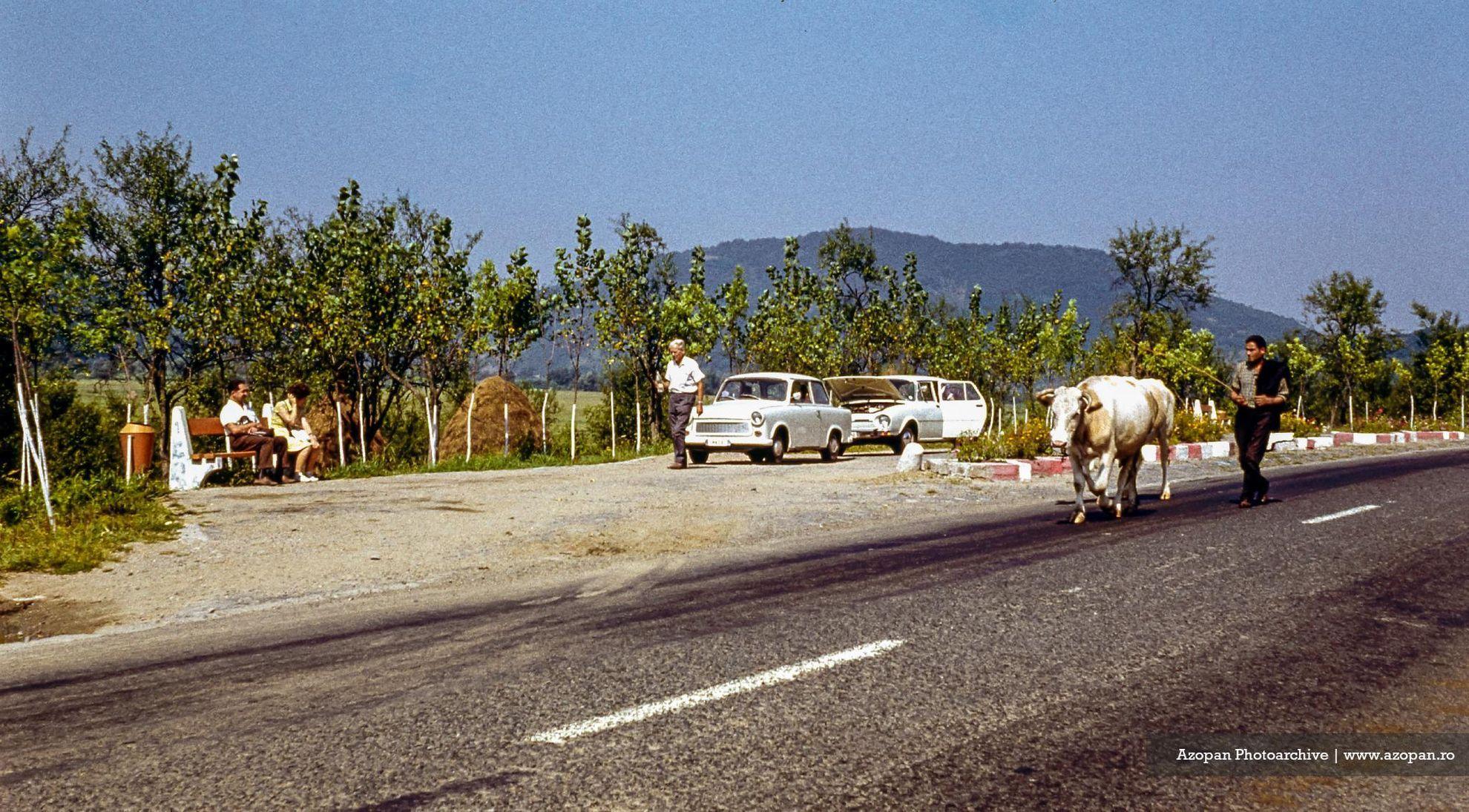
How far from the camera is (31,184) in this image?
32031 millimetres

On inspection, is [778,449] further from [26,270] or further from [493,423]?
[26,270]

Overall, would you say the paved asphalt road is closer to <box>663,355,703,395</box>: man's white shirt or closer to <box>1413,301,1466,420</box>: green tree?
<box>663,355,703,395</box>: man's white shirt

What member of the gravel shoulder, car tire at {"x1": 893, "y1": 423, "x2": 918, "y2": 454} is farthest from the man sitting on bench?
car tire at {"x1": 893, "y1": 423, "x2": 918, "y2": 454}

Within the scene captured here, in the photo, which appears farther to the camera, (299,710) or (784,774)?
(299,710)

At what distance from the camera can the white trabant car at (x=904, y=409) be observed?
28.2 meters

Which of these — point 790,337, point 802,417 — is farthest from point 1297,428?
point 790,337

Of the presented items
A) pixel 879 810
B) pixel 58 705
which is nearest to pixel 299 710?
pixel 58 705

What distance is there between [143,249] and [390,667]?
31.2 meters

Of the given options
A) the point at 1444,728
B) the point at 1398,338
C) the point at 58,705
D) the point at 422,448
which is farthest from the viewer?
the point at 1398,338

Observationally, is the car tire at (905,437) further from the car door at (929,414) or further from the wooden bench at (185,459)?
the wooden bench at (185,459)

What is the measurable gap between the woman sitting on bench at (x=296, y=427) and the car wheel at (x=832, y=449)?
36.7ft

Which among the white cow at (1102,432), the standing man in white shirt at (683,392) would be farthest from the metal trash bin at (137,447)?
the white cow at (1102,432)

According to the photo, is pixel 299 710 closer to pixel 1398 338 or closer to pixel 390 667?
pixel 390 667

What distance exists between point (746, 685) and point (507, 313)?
3191cm
